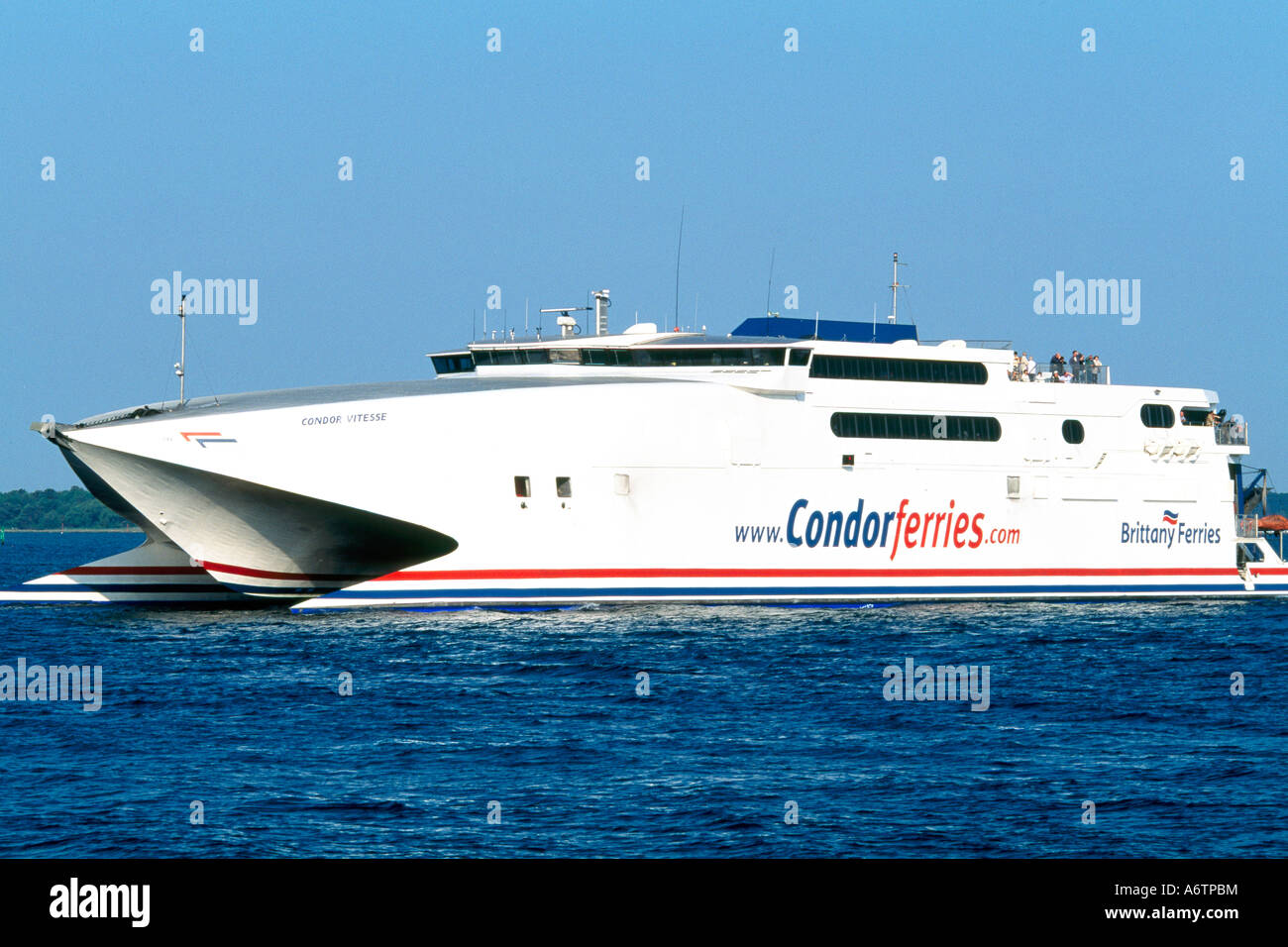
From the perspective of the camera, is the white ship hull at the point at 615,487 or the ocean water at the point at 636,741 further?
the white ship hull at the point at 615,487

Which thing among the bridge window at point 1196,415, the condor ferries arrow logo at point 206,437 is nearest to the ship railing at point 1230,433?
the bridge window at point 1196,415

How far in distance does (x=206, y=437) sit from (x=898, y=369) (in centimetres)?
1707

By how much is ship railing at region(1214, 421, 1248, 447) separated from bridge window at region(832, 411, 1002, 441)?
30.7ft

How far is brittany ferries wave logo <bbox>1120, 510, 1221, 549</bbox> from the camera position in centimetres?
3972

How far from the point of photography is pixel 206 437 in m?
30.1

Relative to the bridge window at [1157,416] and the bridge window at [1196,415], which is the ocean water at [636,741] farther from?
the bridge window at [1196,415]

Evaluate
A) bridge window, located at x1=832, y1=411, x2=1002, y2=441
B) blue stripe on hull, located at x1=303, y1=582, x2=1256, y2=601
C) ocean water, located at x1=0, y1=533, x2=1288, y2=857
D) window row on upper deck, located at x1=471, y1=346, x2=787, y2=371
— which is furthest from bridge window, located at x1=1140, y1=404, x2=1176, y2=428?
window row on upper deck, located at x1=471, y1=346, x2=787, y2=371

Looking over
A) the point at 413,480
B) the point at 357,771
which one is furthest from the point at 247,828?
the point at 413,480

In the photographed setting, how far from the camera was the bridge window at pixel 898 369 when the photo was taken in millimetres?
35219

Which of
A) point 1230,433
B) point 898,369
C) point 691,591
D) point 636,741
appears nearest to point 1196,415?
point 1230,433

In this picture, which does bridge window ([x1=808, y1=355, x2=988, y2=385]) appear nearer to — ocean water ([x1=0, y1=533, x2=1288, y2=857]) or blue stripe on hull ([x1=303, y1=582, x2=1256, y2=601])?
blue stripe on hull ([x1=303, y1=582, x2=1256, y2=601])

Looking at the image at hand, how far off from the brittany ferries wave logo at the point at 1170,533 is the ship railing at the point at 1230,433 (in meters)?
2.71
